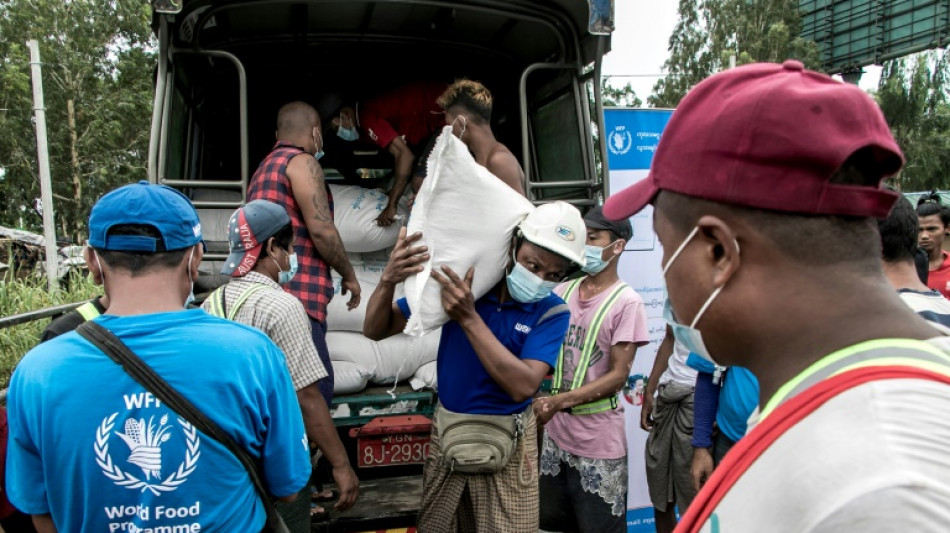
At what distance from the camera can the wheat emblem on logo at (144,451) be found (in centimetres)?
137

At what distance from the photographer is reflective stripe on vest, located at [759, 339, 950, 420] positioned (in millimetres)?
617

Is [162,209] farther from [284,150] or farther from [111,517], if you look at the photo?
[284,150]

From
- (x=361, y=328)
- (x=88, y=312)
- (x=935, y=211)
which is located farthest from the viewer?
(x=935, y=211)

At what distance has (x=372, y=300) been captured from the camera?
2.36 metres

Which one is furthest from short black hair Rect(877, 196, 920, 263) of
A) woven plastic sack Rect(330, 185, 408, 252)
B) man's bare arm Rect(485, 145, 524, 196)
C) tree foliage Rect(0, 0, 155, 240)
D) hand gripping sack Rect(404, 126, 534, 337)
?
tree foliage Rect(0, 0, 155, 240)

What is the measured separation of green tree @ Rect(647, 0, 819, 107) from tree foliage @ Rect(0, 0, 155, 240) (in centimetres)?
1627

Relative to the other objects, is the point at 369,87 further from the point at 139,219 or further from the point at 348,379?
the point at 139,219

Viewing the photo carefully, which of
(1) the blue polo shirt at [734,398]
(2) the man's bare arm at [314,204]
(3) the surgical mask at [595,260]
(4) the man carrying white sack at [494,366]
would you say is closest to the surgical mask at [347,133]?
(2) the man's bare arm at [314,204]

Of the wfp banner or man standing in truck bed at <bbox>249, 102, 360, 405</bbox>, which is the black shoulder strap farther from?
the wfp banner

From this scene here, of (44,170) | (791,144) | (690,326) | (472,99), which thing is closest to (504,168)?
(472,99)

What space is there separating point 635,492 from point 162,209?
10.6ft

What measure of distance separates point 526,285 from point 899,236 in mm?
1177

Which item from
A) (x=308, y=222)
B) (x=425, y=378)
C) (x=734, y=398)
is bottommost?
(x=425, y=378)

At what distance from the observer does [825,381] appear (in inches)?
25.1
